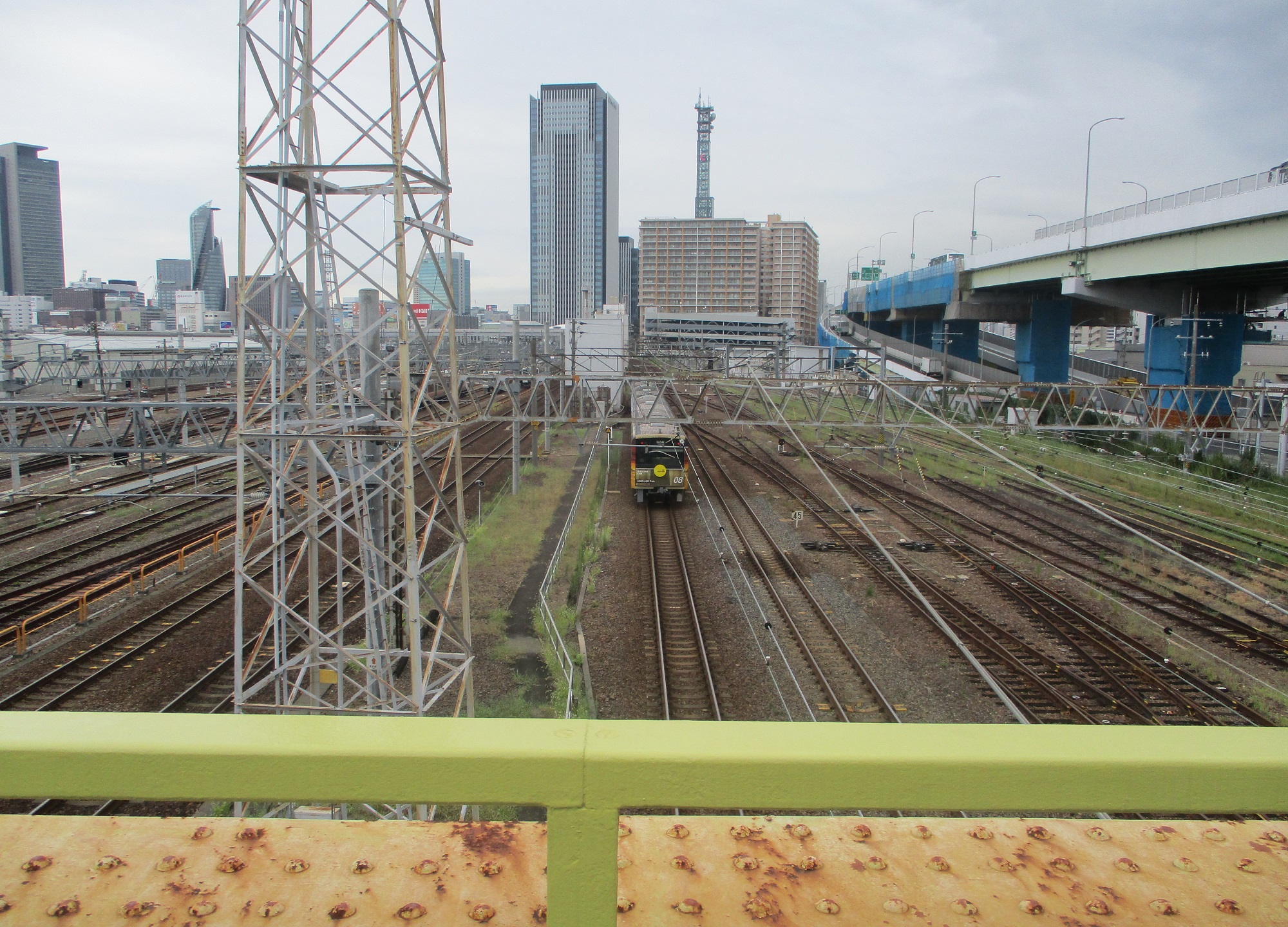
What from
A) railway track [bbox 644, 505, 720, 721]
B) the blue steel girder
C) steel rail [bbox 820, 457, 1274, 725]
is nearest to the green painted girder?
the blue steel girder

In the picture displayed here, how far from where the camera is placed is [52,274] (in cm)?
12188

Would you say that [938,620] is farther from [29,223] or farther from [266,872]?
[29,223]

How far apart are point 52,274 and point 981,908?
152 meters

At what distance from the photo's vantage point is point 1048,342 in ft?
114

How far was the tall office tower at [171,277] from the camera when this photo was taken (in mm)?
133750

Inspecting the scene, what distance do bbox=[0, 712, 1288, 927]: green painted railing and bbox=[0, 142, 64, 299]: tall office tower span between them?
13425 cm

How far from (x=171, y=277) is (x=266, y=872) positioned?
547 ft

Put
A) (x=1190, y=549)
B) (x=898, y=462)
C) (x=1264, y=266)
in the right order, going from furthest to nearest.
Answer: (x=898, y=462) < (x=1264, y=266) < (x=1190, y=549)

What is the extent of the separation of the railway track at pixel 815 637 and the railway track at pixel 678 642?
1367 millimetres

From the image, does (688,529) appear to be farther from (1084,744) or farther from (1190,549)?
(1084,744)

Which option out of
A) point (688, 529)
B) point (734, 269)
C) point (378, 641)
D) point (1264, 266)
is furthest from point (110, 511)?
point (734, 269)

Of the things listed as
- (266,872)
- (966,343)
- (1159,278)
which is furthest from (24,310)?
(266,872)

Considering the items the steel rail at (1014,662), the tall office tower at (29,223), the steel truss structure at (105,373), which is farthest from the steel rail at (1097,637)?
the tall office tower at (29,223)

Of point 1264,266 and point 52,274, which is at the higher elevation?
point 52,274
